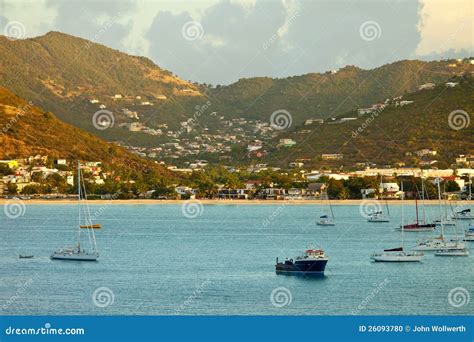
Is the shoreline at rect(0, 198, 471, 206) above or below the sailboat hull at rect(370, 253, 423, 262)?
above

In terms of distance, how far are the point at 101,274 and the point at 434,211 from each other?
61934 millimetres

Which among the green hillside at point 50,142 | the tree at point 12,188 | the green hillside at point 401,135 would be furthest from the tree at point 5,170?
the green hillside at point 401,135

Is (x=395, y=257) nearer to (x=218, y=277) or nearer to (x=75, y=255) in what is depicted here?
(x=218, y=277)

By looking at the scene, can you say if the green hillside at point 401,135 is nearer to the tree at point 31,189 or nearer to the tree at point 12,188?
the tree at point 31,189

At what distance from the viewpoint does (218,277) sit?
4053cm

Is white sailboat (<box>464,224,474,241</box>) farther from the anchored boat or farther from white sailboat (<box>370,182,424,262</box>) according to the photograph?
the anchored boat

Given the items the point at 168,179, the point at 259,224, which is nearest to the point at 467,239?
the point at 259,224

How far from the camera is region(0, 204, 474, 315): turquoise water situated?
107ft

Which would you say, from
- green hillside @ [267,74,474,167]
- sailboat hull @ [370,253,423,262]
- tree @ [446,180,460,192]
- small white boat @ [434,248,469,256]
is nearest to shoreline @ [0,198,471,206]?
tree @ [446,180,460,192]

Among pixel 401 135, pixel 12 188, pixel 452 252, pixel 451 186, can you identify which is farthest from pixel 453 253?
pixel 401 135

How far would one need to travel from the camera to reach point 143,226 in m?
78.4

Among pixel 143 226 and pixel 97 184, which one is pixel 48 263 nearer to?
pixel 143 226

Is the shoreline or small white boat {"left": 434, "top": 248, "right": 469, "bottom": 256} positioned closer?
small white boat {"left": 434, "top": 248, "right": 469, "bottom": 256}

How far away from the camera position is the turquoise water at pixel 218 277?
107 ft
